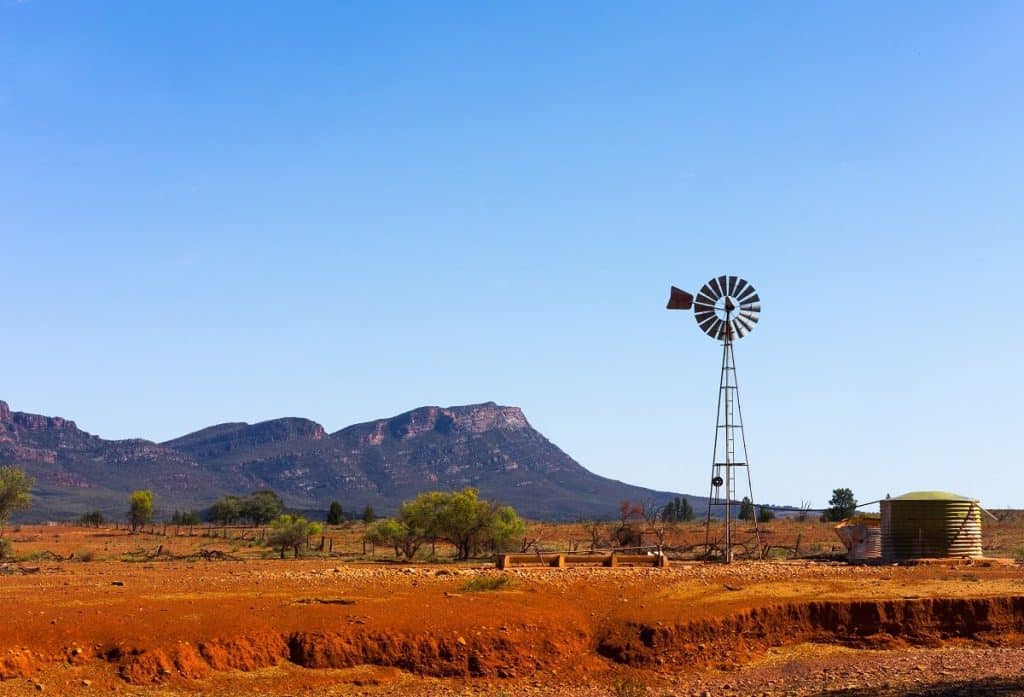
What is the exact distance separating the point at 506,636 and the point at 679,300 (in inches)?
973

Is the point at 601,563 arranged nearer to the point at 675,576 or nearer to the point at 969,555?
the point at 675,576

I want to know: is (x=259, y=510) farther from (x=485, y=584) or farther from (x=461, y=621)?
(x=461, y=621)

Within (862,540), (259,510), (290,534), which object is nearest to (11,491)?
(290,534)

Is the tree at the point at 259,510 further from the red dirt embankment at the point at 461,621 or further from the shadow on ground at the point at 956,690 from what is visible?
the shadow on ground at the point at 956,690

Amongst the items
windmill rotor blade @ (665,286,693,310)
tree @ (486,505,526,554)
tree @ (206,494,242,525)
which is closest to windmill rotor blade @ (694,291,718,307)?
windmill rotor blade @ (665,286,693,310)

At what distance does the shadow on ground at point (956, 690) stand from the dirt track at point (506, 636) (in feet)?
0.92

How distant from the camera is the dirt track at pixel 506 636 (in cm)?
2392

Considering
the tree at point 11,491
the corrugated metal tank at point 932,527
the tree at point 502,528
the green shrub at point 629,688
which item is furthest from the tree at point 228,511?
the green shrub at point 629,688

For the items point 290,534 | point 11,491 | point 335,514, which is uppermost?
point 335,514

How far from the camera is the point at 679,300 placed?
159 ft

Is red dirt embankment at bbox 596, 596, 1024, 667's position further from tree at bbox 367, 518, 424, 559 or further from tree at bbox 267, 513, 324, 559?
tree at bbox 267, 513, 324, 559

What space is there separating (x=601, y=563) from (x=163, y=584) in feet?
48.1

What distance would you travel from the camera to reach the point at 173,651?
24.0 metres

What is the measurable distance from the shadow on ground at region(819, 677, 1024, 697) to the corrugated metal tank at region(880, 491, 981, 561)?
19368mm
